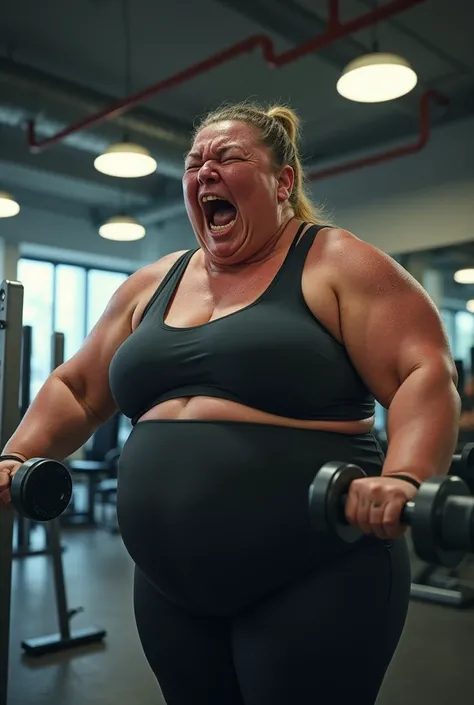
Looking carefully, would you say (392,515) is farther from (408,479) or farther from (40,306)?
(40,306)

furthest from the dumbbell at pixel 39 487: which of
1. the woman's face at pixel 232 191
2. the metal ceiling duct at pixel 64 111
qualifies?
the metal ceiling duct at pixel 64 111

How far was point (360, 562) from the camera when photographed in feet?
3.01

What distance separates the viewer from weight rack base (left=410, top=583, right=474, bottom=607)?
3.13m

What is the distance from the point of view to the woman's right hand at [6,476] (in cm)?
111

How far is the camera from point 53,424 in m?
1.18

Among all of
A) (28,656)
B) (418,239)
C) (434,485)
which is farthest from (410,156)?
(434,485)

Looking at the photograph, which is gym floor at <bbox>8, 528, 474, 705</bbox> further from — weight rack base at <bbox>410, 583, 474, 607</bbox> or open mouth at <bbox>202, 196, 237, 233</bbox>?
open mouth at <bbox>202, 196, 237, 233</bbox>

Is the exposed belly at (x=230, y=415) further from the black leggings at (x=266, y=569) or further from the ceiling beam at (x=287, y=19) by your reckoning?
the ceiling beam at (x=287, y=19)

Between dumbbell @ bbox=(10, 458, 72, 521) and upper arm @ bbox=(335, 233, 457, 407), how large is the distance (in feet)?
1.52

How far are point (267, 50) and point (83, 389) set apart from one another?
277 centimetres

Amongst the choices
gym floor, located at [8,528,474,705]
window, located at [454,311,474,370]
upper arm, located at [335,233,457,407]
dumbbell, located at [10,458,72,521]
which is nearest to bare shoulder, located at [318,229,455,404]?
upper arm, located at [335,233,457,407]

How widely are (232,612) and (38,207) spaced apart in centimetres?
683

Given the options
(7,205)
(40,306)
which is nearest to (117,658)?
(7,205)

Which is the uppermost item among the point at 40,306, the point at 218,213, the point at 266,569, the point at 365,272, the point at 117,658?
the point at 40,306
